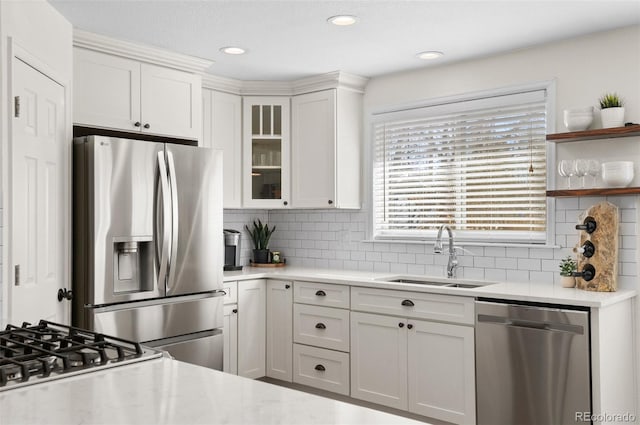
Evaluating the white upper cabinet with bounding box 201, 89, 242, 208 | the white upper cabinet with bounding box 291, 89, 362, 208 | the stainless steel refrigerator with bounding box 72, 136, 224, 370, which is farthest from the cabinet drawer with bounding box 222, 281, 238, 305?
the white upper cabinet with bounding box 291, 89, 362, 208

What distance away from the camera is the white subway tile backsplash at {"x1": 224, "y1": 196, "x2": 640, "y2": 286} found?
3427mm

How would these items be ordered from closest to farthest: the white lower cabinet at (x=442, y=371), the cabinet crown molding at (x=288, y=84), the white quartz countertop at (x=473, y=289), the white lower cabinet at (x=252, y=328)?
the white quartz countertop at (x=473, y=289) < the white lower cabinet at (x=442, y=371) < the white lower cabinet at (x=252, y=328) < the cabinet crown molding at (x=288, y=84)

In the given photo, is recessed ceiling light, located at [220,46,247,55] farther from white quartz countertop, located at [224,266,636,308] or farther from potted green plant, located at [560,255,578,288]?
potted green plant, located at [560,255,578,288]

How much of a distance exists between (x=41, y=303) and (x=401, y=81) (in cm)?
286

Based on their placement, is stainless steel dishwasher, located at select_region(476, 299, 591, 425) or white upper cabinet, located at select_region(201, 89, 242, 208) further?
white upper cabinet, located at select_region(201, 89, 242, 208)

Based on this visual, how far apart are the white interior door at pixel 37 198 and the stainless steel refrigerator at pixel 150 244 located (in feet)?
0.43

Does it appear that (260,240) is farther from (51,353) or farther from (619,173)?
(51,353)

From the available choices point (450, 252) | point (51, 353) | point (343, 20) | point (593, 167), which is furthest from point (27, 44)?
point (593, 167)

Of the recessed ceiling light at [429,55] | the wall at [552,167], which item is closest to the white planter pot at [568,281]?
the wall at [552,167]

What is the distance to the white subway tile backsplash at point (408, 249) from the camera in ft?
11.2

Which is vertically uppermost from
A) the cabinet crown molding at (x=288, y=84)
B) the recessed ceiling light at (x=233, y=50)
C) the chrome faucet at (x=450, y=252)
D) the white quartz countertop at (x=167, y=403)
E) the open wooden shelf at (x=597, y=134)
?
the recessed ceiling light at (x=233, y=50)

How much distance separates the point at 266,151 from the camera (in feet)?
15.5

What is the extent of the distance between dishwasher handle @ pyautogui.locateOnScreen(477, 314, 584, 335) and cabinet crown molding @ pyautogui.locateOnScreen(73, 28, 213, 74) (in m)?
2.48

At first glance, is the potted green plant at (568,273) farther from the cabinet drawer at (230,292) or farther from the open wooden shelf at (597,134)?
the cabinet drawer at (230,292)
